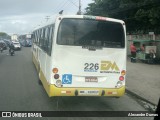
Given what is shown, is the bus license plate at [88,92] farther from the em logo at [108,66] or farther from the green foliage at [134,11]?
the green foliage at [134,11]

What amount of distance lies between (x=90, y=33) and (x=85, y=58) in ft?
2.69

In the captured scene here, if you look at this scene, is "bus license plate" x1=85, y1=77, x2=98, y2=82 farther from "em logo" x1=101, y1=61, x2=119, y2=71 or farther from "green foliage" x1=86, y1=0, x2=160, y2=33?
"green foliage" x1=86, y1=0, x2=160, y2=33

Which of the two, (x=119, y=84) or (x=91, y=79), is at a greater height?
(x=91, y=79)

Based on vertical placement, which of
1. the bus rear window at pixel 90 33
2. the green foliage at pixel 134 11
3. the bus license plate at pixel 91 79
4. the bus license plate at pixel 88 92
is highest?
the green foliage at pixel 134 11

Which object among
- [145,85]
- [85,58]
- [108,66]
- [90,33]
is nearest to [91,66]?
[85,58]

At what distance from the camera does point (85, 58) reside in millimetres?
10102

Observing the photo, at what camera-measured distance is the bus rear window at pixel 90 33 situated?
10.0 m

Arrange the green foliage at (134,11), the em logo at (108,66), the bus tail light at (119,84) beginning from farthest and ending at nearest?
1. the green foliage at (134,11)
2. the bus tail light at (119,84)
3. the em logo at (108,66)

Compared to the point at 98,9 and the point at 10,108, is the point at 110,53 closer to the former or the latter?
the point at 10,108

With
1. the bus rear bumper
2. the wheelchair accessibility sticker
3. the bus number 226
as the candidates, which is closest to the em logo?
the bus number 226

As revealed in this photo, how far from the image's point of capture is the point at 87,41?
10219 mm

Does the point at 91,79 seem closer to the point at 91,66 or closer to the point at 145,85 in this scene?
the point at 91,66

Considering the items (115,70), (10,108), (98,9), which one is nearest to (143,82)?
(115,70)

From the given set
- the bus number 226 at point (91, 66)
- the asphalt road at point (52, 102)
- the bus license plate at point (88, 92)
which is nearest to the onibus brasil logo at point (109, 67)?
the bus number 226 at point (91, 66)
